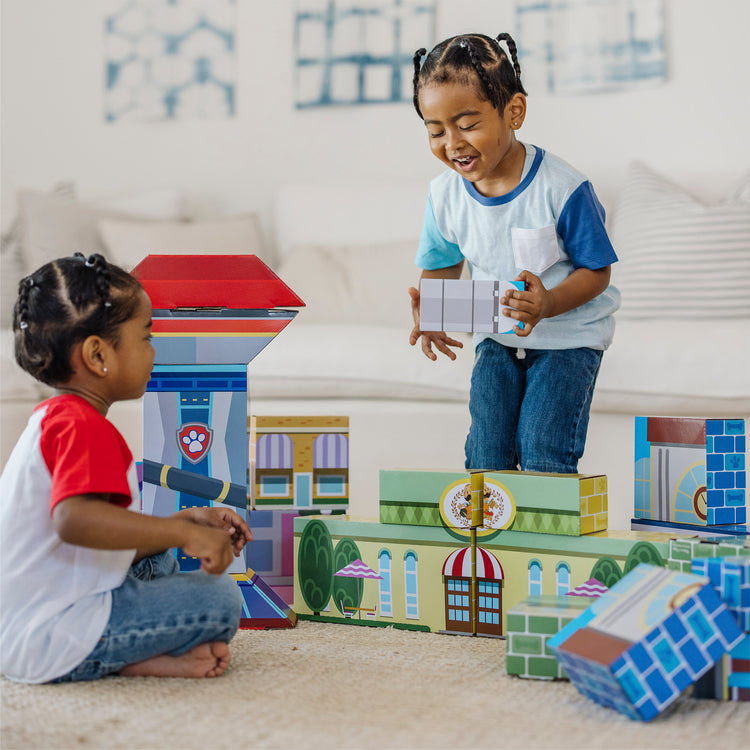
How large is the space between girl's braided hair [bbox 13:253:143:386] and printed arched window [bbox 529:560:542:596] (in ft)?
1.74

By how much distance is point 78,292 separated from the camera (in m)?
0.93

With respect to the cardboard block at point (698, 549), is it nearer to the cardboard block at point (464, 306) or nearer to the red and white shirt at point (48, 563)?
the cardboard block at point (464, 306)

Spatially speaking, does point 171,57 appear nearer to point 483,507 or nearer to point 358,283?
point 358,283

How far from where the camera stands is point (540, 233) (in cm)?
123

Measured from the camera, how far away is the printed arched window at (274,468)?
1234mm

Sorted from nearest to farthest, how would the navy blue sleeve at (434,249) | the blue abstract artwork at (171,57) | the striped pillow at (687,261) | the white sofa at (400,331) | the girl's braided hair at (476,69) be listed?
the girl's braided hair at (476,69), the navy blue sleeve at (434,249), the white sofa at (400,331), the striped pillow at (687,261), the blue abstract artwork at (171,57)

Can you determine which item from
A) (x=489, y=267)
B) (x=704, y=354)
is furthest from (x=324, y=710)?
(x=704, y=354)

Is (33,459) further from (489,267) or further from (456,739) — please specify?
(489,267)

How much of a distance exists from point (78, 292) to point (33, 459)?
0.56 ft

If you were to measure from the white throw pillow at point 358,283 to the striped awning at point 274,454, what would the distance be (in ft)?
2.55

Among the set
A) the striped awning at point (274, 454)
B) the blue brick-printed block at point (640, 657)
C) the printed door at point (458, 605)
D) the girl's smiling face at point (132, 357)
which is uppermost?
the girl's smiling face at point (132, 357)

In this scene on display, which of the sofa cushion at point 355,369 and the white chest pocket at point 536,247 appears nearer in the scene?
the white chest pocket at point 536,247

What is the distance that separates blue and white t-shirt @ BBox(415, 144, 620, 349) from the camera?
48.5 inches

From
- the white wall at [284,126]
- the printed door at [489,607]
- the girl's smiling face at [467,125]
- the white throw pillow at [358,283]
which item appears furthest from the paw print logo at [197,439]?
the white wall at [284,126]
